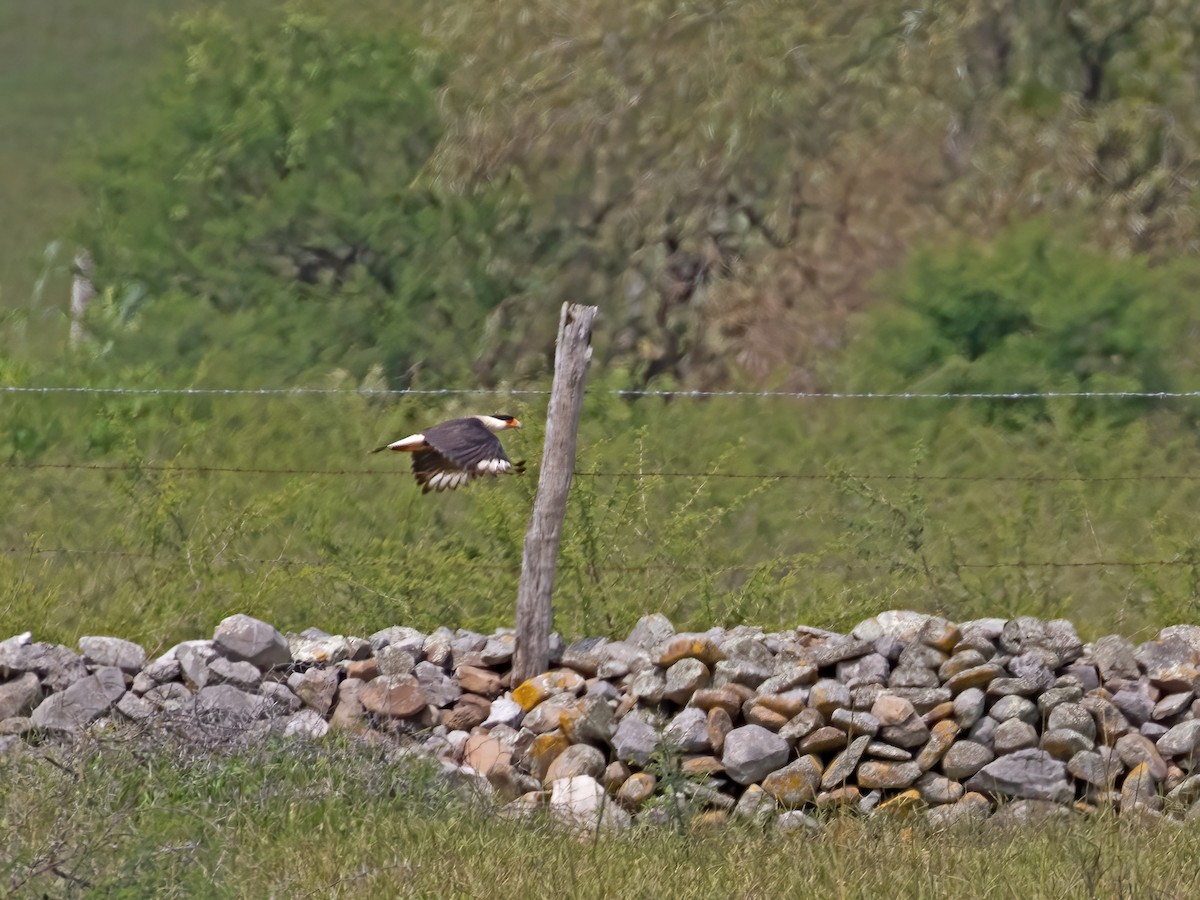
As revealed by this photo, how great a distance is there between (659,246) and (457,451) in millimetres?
8288

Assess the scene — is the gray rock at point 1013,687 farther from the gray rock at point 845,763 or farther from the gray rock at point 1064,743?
the gray rock at point 845,763

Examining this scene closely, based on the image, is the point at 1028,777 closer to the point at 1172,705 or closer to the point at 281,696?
the point at 1172,705

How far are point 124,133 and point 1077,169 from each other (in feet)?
27.8

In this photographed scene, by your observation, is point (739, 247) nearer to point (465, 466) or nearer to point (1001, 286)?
point (1001, 286)

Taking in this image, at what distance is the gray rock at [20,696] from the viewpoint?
6797mm

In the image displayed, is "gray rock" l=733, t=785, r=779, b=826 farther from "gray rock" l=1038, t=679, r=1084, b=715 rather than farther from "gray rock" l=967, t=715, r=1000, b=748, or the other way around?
"gray rock" l=1038, t=679, r=1084, b=715

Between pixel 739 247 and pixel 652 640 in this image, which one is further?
pixel 739 247

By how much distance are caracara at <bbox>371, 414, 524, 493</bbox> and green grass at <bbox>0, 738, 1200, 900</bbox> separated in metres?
1.11

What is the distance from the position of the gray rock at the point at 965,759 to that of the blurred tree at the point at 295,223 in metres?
8.15

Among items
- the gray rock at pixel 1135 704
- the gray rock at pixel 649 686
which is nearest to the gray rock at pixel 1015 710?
the gray rock at pixel 1135 704

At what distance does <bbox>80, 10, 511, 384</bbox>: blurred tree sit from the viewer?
14156mm

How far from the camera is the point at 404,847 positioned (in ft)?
16.0

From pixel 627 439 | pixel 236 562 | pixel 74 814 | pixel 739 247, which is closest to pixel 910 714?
pixel 74 814

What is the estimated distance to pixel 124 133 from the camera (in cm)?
1611
